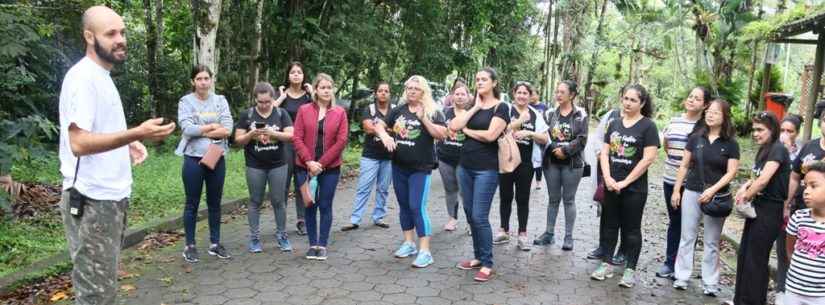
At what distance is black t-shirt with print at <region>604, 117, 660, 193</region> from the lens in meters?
5.17

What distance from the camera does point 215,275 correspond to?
528cm

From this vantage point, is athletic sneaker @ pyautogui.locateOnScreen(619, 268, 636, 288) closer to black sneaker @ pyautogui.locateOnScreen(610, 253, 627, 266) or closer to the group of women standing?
the group of women standing

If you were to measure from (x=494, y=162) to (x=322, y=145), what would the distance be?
169 cm

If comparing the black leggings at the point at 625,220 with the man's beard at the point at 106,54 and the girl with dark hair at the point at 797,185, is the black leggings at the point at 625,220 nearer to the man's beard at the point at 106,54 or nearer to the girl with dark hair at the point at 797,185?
the girl with dark hair at the point at 797,185

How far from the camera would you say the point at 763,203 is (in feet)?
14.6

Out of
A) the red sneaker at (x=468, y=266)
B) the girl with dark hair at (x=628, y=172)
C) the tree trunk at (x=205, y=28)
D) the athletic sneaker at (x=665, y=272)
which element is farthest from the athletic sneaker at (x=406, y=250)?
the tree trunk at (x=205, y=28)

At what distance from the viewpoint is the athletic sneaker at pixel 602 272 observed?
214 inches

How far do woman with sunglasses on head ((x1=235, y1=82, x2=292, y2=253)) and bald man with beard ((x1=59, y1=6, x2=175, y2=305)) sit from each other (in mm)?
2495

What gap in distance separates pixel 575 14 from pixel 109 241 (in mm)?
16154

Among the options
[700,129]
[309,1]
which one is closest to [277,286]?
[700,129]

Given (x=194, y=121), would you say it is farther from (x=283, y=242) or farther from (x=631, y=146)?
(x=631, y=146)

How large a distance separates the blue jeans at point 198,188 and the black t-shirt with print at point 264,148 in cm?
29

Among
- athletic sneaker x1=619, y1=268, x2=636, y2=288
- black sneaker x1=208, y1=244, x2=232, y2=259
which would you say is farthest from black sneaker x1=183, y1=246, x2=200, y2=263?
athletic sneaker x1=619, y1=268, x2=636, y2=288

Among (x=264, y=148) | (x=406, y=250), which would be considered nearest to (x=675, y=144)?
(x=406, y=250)
